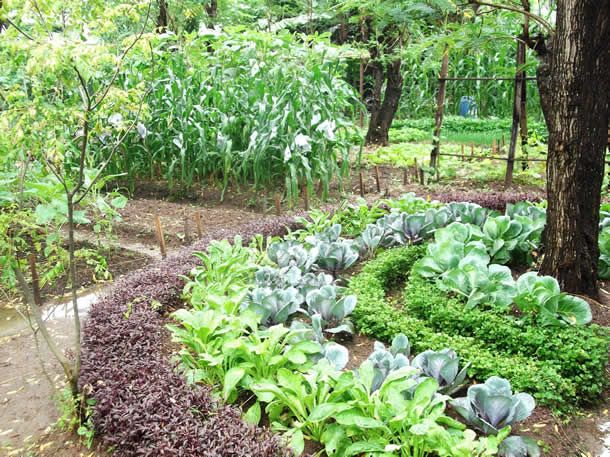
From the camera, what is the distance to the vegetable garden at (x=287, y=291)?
6.39ft

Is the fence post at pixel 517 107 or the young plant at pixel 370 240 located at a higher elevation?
the fence post at pixel 517 107

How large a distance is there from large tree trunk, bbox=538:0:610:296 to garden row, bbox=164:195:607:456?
48 cm

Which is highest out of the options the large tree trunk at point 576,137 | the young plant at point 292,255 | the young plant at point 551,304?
the large tree trunk at point 576,137

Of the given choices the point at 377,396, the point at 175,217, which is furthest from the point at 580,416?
the point at 175,217

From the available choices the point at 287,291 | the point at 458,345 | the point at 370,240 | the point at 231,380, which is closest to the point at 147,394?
the point at 231,380

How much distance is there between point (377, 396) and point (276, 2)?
1298 cm

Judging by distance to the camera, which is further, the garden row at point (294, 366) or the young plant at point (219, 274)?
the young plant at point (219, 274)

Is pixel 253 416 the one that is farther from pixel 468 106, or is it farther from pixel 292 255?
pixel 468 106

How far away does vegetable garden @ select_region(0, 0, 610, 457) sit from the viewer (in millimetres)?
1946

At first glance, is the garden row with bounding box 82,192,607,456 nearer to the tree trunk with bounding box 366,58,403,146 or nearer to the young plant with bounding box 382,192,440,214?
the young plant with bounding box 382,192,440,214

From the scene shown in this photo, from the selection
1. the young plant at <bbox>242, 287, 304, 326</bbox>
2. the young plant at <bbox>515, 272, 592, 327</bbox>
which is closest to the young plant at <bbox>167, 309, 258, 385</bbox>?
the young plant at <bbox>242, 287, 304, 326</bbox>

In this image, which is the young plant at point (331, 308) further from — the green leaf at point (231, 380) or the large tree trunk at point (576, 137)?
the large tree trunk at point (576, 137)

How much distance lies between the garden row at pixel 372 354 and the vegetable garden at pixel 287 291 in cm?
1

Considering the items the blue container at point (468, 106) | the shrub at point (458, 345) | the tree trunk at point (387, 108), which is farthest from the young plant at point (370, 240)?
the blue container at point (468, 106)
